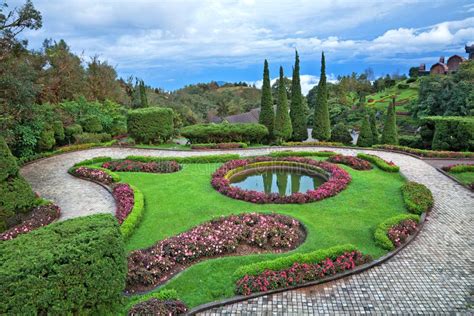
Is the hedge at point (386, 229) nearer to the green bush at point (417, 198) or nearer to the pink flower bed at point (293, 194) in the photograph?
the green bush at point (417, 198)

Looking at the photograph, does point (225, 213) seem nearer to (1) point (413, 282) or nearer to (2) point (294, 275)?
(2) point (294, 275)

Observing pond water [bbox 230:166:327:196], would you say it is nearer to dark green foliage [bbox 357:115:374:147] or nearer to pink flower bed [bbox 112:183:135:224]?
pink flower bed [bbox 112:183:135:224]

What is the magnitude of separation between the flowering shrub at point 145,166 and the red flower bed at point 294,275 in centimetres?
967

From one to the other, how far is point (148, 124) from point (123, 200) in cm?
1099

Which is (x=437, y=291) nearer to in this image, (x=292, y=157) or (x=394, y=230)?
(x=394, y=230)

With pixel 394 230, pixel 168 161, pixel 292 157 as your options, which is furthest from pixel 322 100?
pixel 394 230

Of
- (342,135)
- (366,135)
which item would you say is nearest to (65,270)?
Answer: (366,135)

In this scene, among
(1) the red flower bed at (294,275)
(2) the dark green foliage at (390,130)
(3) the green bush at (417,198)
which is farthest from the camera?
(2) the dark green foliage at (390,130)

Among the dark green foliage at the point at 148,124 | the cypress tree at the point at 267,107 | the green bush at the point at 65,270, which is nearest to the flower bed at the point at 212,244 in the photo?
the green bush at the point at 65,270

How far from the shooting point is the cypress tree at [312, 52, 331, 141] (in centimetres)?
2388

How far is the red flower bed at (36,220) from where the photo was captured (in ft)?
31.0

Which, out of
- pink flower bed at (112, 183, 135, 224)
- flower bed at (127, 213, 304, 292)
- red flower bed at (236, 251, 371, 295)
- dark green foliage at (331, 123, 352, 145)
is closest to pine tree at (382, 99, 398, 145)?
dark green foliage at (331, 123, 352, 145)

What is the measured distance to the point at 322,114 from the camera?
23969mm

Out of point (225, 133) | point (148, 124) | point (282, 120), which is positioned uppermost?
point (148, 124)
